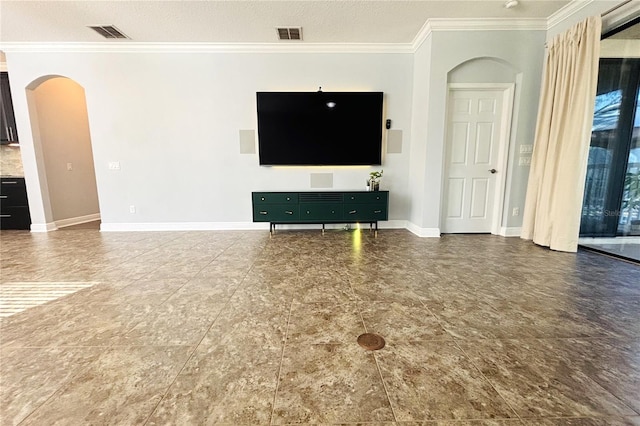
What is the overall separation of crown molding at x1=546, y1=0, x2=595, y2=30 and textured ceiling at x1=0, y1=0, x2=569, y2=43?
8cm

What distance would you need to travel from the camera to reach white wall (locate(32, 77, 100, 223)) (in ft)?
15.4

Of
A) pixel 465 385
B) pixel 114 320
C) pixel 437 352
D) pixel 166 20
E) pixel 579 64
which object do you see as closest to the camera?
pixel 465 385

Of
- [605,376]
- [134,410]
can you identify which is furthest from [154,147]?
[605,376]

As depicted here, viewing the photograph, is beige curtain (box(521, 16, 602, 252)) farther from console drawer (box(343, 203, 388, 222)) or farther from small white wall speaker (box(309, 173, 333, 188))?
small white wall speaker (box(309, 173, 333, 188))

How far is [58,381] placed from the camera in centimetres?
132

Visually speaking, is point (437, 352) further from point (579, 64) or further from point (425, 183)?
point (579, 64)

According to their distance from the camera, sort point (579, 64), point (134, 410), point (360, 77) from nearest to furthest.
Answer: point (134, 410) → point (579, 64) → point (360, 77)

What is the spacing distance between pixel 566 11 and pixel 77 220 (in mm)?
8485

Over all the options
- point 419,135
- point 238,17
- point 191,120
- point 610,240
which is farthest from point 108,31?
point 610,240

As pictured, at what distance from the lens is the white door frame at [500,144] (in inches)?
152

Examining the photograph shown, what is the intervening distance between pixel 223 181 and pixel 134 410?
3732mm

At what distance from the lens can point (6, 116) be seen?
4.43 m

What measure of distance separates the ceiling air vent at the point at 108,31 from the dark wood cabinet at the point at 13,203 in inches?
112

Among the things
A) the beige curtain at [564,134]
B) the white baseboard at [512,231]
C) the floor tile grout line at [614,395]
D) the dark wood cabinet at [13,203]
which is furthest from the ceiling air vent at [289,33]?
the dark wood cabinet at [13,203]
